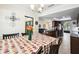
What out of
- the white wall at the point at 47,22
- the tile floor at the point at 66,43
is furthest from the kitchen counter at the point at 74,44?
the white wall at the point at 47,22

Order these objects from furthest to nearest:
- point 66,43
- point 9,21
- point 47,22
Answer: point 66,43, point 47,22, point 9,21

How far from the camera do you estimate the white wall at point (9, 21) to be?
167cm

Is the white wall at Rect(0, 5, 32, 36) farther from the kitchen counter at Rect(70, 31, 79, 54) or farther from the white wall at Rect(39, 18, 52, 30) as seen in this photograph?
the kitchen counter at Rect(70, 31, 79, 54)

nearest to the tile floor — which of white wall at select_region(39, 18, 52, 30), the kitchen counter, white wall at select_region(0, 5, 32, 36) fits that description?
the kitchen counter

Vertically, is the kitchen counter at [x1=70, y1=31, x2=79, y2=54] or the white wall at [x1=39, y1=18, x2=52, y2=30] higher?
the white wall at [x1=39, y1=18, x2=52, y2=30]

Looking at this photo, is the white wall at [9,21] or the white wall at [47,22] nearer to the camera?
the white wall at [9,21]

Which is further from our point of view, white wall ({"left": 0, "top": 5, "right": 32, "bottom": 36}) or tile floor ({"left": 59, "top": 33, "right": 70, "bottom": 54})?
tile floor ({"left": 59, "top": 33, "right": 70, "bottom": 54})

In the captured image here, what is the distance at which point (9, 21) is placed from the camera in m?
1.74

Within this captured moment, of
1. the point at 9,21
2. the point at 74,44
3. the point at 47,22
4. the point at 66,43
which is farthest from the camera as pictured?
the point at 74,44

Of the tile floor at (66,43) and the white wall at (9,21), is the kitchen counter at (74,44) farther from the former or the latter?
the white wall at (9,21)

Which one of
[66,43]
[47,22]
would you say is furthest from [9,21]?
[66,43]

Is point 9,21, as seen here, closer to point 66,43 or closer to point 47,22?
point 47,22

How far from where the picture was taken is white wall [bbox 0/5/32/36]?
1.67 m
